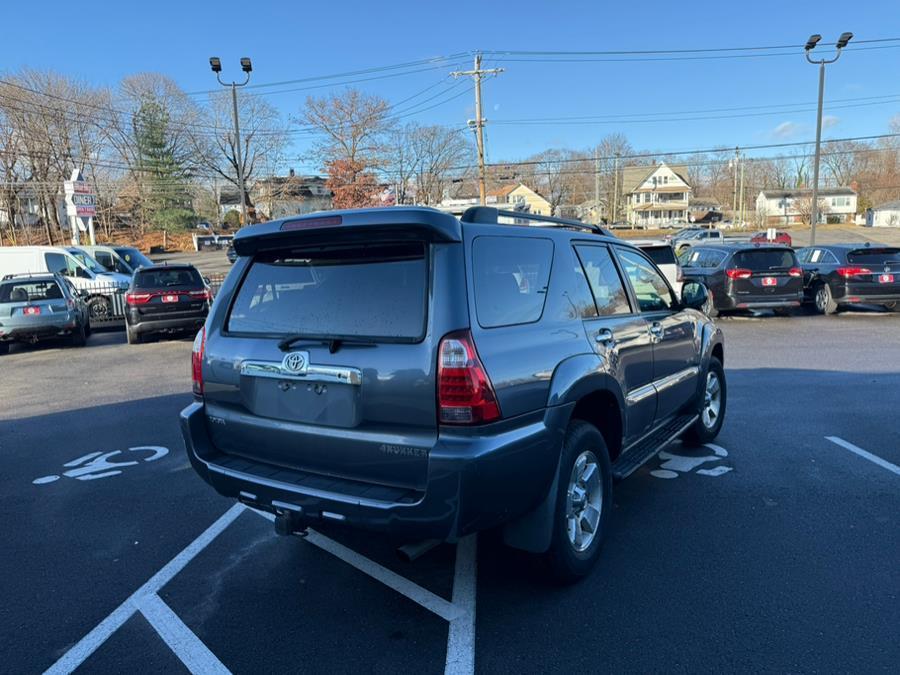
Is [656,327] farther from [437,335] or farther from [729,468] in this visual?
[437,335]

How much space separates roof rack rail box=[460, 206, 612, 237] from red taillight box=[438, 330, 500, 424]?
71 cm

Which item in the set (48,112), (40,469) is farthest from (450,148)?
(40,469)

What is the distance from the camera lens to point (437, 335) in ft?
8.61

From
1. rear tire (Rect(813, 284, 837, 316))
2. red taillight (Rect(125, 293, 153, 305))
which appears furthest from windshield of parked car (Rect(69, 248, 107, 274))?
rear tire (Rect(813, 284, 837, 316))

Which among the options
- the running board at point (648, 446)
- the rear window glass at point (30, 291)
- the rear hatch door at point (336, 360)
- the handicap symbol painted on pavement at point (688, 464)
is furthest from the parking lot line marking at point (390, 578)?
the rear window glass at point (30, 291)

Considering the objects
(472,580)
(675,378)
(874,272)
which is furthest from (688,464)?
(874,272)

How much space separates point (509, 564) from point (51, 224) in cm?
6569

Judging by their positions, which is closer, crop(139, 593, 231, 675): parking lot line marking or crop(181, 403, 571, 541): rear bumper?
crop(181, 403, 571, 541): rear bumper

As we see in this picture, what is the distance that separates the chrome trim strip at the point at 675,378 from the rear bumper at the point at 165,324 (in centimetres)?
1085

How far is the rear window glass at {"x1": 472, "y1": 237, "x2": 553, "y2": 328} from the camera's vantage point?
2.82m

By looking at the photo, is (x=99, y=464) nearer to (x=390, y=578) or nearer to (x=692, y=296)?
(x=390, y=578)

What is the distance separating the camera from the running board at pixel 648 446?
A: 3.70 metres

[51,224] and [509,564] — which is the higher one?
[51,224]

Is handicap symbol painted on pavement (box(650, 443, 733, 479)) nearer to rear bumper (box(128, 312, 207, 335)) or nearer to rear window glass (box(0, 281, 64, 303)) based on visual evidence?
rear bumper (box(128, 312, 207, 335))
